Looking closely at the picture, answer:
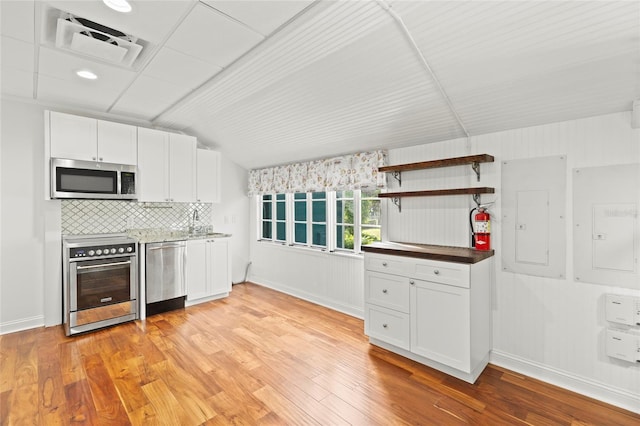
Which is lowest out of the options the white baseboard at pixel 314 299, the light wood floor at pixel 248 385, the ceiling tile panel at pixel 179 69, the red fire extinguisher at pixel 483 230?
the light wood floor at pixel 248 385

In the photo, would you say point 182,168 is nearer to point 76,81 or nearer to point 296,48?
point 76,81

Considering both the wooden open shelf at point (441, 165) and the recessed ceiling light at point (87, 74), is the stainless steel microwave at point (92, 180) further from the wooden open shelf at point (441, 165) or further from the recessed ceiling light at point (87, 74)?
the wooden open shelf at point (441, 165)

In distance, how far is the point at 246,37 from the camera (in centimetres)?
220

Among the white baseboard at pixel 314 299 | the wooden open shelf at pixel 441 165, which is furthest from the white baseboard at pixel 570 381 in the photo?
the white baseboard at pixel 314 299

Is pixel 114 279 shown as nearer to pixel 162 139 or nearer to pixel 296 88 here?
pixel 162 139

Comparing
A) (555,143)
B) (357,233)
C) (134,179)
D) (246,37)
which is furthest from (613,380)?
(134,179)

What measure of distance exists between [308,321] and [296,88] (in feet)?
8.60

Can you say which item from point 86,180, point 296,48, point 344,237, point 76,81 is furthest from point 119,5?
point 344,237

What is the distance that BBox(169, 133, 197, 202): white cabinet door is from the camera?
423cm

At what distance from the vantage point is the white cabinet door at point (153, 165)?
3.96 m

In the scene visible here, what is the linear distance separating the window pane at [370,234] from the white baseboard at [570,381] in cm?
167

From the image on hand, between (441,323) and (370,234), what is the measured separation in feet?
5.10

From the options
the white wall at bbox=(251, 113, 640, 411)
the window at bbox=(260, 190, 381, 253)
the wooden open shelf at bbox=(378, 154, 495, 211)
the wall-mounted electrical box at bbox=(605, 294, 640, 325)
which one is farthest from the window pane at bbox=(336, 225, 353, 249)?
the wall-mounted electrical box at bbox=(605, 294, 640, 325)

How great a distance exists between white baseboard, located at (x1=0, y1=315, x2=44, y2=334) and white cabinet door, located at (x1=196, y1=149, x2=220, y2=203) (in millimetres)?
2273
